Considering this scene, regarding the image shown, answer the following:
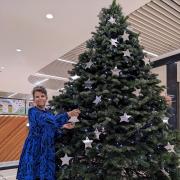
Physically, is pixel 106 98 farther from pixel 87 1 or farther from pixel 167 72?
pixel 167 72

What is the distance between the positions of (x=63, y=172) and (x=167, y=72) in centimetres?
636

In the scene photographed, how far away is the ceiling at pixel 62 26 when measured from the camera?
3867 mm

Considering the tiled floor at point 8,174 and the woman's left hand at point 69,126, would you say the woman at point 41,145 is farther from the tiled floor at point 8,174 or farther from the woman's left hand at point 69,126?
the tiled floor at point 8,174

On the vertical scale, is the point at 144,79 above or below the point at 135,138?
above

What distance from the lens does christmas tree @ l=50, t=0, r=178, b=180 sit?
71.7 inches

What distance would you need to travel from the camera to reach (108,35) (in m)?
2.12

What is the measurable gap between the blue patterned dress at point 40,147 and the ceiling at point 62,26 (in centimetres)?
229

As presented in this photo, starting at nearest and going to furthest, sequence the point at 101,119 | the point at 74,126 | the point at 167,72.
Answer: the point at 101,119
the point at 74,126
the point at 167,72

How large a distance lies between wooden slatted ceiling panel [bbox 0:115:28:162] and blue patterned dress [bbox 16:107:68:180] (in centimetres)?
347

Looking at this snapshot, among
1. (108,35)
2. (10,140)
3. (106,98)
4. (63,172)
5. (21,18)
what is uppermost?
(21,18)

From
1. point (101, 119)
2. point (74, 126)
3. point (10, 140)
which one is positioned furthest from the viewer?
A: point (10, 140)

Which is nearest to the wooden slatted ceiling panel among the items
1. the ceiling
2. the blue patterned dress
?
the ceiling

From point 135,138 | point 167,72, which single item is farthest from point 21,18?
point 167,72

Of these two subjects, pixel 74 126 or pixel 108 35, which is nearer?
pixel 74 126
